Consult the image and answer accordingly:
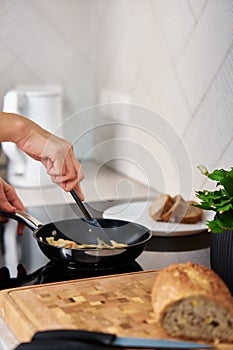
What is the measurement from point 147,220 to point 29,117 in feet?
2.22

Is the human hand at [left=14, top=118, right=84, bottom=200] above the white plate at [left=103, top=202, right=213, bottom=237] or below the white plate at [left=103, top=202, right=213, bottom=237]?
above

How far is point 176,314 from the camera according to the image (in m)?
0.90

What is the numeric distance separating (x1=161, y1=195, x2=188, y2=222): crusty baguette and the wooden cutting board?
1.14 feet

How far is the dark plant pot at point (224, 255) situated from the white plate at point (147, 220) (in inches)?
12.6

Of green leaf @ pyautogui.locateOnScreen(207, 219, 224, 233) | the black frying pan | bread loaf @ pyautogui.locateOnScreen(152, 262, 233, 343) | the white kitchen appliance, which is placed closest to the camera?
bread loaf @ pyautogui.locateOnScreen(152, 262, 233, 343)

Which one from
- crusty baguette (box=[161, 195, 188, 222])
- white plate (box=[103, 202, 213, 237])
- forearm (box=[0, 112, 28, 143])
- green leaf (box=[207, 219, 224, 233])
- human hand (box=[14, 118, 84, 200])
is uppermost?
forearm (box=[0, 112, 28, 143])

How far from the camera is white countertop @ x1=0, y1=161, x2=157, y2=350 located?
160cm

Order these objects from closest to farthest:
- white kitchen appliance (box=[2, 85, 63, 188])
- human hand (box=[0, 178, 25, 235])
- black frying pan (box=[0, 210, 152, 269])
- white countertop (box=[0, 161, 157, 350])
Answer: black frying pan (box=[0, 210, 152, 269]) < human hand (box=[0, 178, 25, 235]) < white countertop (box=[0, 161, 157, 350]) < white kitchen appliance (box=[2, 85, 63, 188])

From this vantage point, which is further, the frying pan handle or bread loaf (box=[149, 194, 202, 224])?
bread loaf (box=[149, 194, 202, 224])

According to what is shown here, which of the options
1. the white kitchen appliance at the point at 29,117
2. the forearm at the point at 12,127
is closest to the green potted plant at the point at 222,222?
the forearm at the point at 12,127

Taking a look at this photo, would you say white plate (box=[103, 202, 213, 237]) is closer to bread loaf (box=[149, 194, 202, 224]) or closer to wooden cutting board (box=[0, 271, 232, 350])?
bread loaf (box=[149, 194, 202, 224])

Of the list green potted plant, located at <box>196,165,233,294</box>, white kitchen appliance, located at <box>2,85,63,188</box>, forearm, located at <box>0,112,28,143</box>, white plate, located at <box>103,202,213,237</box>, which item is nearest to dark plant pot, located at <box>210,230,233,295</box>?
green potted plant, located at <box>196,165,233,294</box>

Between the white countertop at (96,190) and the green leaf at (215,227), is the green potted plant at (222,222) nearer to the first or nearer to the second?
the green leaf at (215,227)

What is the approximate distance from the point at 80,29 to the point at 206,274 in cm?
146
